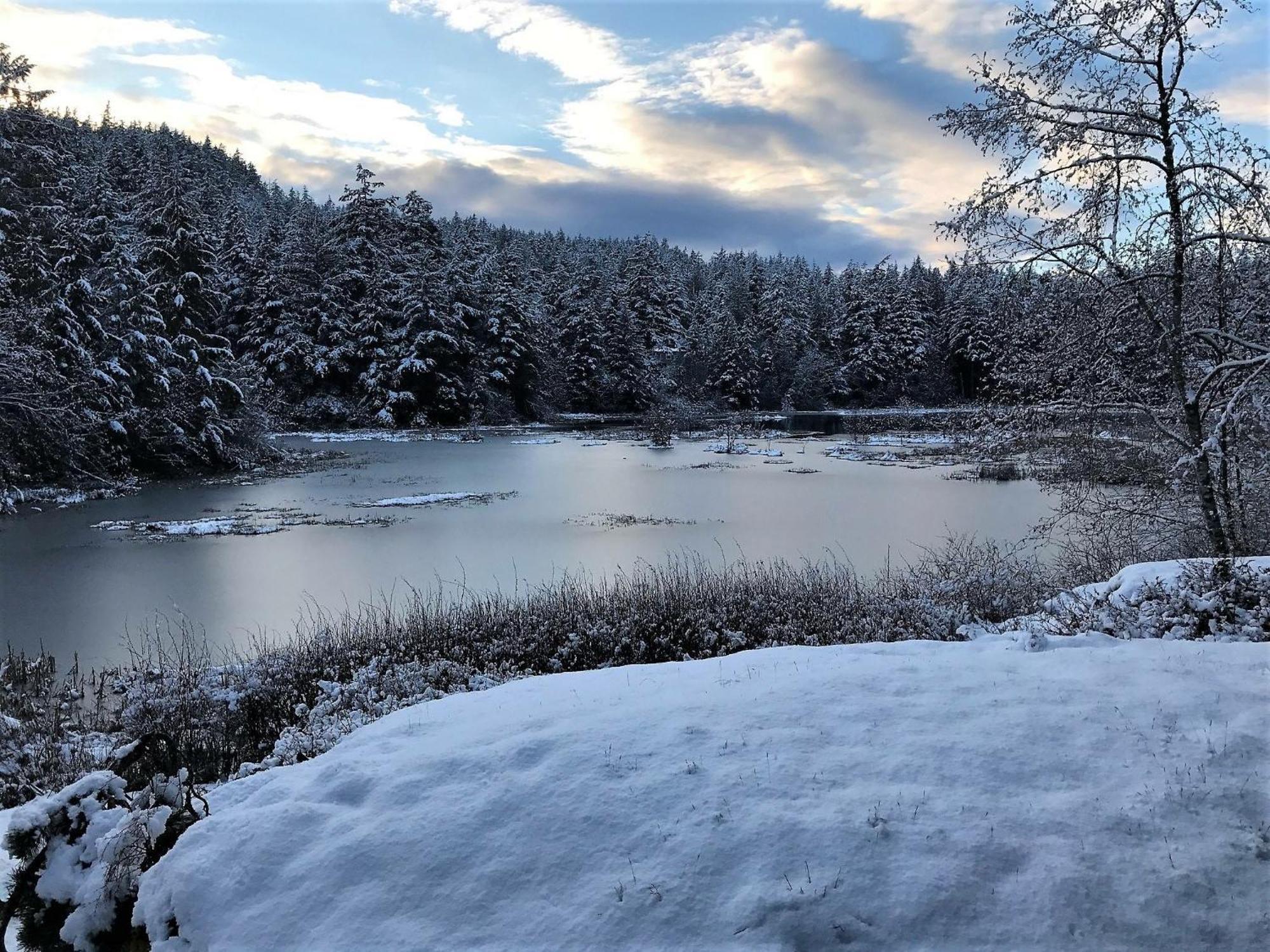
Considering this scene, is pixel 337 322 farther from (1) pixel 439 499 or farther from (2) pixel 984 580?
(2) pixel 984 580

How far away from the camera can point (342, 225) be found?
54.5 meters

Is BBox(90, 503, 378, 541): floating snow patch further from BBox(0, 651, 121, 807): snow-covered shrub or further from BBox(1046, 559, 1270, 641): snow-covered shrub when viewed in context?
BBox(1046, 559, 1270, 641): snow-covered shrub

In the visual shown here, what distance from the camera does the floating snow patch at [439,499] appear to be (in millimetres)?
21984

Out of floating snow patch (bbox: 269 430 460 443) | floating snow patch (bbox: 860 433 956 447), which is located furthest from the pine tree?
floating snow patch (bbox: 860 433 956 447)

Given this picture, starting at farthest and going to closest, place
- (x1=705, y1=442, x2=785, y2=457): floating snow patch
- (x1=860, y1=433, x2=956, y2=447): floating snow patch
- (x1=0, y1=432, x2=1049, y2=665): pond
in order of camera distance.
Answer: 1. (x1=860, y1=433, x2=956, y2=447): floating snow patch
2. (x1=705, y1=442, x2=785, y2=457): floating snow patch
3. (x1=0, y1=432, x2=1049, y2=665): pond

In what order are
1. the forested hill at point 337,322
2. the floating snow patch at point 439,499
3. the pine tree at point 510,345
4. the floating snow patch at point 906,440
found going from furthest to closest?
the pine tree at point 510,345, the floating snow patch at point 906,440, the floating snow patch at point 439,499, the forested hill at point 337,322

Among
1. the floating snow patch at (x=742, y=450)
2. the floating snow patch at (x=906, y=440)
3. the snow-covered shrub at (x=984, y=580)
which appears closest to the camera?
the snow-covered shrub at (x=984, y=580)

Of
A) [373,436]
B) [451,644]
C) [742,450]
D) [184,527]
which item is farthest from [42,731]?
[373,436]

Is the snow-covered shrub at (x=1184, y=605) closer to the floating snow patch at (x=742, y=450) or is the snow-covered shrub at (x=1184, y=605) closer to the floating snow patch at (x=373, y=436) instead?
the floating snow patch at (x=742, y=450)

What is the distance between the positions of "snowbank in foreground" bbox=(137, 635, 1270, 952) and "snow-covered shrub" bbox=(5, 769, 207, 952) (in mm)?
145

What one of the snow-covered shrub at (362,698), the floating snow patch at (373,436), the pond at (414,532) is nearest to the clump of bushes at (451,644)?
the snow-covered shrub at (362,698)

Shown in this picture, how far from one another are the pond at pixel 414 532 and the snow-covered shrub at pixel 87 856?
7.62 meters

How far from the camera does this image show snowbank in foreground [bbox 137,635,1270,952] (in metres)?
2.97

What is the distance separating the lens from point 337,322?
49.9 meters
